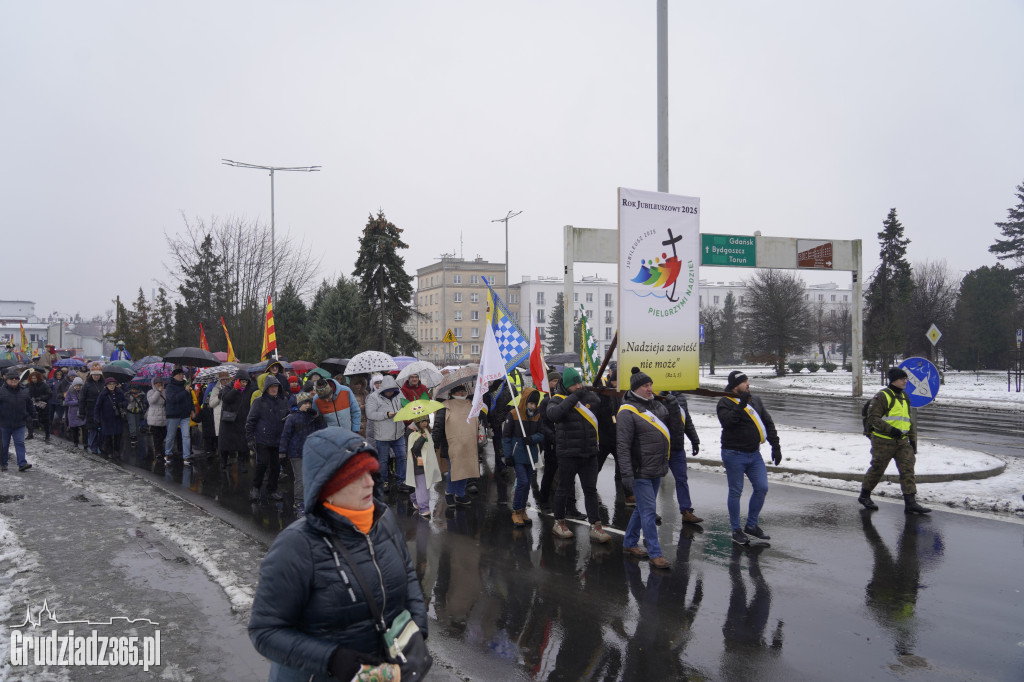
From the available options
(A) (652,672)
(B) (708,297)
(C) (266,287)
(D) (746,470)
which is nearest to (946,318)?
(C) (266,287)

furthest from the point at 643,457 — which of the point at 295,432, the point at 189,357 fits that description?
the point at 189,357

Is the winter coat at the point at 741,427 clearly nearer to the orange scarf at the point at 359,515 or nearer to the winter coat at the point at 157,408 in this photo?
the orange scarf at the point at 359,515

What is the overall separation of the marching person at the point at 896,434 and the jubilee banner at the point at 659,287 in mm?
2432

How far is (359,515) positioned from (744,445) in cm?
588

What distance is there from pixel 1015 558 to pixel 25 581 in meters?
9.83

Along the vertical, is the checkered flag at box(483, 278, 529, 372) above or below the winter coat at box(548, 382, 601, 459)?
above

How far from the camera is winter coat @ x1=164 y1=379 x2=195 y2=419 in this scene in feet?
43.7

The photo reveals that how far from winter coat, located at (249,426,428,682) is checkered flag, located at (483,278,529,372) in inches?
248

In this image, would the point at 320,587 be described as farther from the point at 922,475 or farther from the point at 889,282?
the point at 889,282

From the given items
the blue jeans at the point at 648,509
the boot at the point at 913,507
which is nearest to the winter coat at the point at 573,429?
the blue jeans at the point at 648,509

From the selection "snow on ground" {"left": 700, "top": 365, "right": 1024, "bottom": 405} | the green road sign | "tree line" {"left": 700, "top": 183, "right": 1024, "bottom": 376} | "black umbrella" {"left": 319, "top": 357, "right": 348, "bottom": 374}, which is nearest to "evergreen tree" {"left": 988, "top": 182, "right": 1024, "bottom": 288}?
"tree line" {"left": 700, "top": 183, "right": 1024, "bottom": 376}

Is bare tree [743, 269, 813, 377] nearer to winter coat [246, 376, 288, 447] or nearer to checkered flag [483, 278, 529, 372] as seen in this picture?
checkered flag [483, 278, 529, 372]

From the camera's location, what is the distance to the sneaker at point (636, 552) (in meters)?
7.27

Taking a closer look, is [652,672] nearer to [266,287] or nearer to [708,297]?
[266,287]
